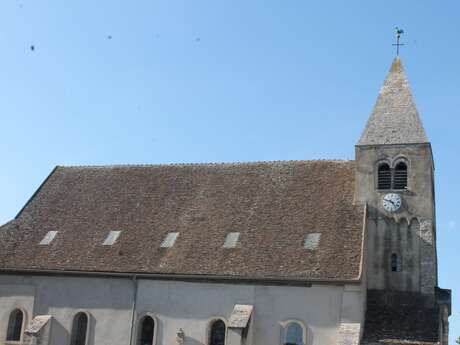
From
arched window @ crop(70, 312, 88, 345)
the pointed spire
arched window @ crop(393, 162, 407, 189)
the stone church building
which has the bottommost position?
arched window @ crop(70, 312, 88, 345)

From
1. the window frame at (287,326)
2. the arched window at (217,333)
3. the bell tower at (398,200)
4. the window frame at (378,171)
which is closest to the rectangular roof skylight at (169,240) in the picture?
the arched window at (217,333)

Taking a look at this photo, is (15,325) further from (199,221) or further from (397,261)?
(397,261)

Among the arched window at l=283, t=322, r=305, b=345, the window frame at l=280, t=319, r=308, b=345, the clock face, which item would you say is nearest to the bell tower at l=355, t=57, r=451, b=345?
the clock face

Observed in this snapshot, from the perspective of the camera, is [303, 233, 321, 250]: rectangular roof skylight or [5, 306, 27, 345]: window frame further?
[5, 306, 27, 345]: window frame

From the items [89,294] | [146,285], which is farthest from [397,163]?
[89,294]

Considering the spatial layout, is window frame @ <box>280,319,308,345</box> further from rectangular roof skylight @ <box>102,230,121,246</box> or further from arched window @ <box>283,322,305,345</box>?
rectangular roof skylight @ <box>102,230,121,246</box>

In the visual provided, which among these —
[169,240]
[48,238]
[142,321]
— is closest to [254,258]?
[169,240]

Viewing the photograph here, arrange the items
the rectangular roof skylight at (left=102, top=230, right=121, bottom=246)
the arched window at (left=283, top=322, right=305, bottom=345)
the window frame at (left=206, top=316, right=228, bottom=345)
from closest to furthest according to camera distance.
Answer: the arched window at (left=283, top=322, right=305, bottom=345) < the window frame at (left=206, top=316, right=228, bottom=345) < the rectangular roof skylight at (left=102, top=230, right=121, bottom=246)

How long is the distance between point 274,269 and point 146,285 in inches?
247

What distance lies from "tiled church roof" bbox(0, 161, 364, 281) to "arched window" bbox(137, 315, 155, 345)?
2.29 metres

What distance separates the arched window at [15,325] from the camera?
33.3 m

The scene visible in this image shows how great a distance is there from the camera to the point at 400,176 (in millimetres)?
32625

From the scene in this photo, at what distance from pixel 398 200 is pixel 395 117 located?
4.77 m

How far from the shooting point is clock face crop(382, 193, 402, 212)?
3186 centimetres
